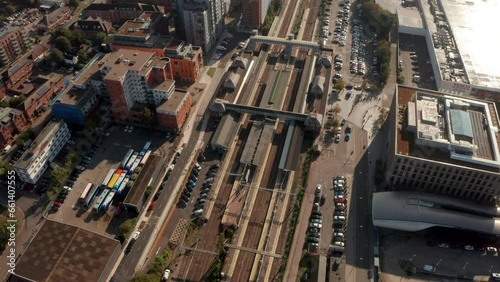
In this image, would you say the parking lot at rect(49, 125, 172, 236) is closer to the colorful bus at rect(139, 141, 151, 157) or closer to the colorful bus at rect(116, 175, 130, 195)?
the colorful bus at rect(139, 141, 151, 157)

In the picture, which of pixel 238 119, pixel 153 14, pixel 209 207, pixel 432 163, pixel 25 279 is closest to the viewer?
pixel 25 279

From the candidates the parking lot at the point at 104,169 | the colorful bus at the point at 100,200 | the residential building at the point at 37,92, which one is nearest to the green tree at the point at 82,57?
the residential building at the point at 37,92

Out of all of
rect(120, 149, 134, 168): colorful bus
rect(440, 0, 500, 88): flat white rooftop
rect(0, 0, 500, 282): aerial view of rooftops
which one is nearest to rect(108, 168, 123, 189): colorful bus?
rect(0, 0, 500, 282): aerial view of rooftops

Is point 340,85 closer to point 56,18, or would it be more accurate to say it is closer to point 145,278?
point 145,278

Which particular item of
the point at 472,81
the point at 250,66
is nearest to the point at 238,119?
the point at 250,66

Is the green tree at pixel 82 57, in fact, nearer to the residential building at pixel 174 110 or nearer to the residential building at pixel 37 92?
the residential building at pixel 37 92

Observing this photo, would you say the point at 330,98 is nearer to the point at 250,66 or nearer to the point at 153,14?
the point at 250,66

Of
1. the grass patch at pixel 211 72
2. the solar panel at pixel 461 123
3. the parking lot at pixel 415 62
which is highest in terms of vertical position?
the solar panel at pixel 461 123
